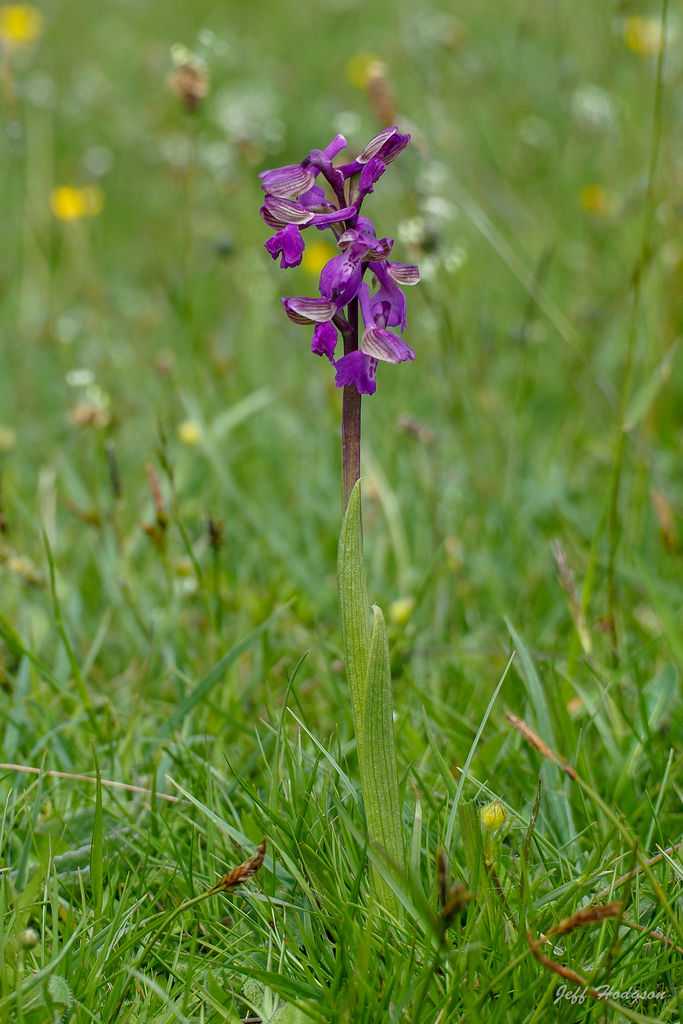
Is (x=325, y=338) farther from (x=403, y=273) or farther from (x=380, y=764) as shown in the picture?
(x=380, y=764)

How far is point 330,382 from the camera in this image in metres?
3.27

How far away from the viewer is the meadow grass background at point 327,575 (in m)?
1.30

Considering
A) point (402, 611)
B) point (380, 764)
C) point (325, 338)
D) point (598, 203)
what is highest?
point (325, 338)

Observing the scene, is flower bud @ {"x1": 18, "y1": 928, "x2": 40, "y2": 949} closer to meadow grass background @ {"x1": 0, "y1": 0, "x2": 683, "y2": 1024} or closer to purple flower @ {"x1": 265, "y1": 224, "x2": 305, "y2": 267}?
meadow grass background @ {"x1": 0, "y1": 0, "x2": 683, "y2": 1024}

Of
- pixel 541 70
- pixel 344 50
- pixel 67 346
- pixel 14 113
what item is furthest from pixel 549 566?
pixel 344 50

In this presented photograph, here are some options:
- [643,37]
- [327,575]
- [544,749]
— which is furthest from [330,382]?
[643,37]

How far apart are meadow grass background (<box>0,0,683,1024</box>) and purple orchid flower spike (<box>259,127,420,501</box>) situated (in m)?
0.54

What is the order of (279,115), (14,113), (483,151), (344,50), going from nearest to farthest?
(14,113) → (483,151) → (279,115) → (344,50)

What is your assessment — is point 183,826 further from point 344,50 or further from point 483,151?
point 344,50

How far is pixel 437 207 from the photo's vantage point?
2932 mm

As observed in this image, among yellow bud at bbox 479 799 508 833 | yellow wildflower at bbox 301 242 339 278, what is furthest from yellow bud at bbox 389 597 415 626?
yellow wildflower at bbox 301 242 339 278

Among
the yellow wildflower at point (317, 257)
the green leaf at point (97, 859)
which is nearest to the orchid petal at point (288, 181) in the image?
the green leaf at point (97, 859)

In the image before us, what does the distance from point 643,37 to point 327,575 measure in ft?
11.0

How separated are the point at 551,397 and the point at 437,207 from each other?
1023 mm
